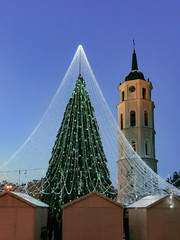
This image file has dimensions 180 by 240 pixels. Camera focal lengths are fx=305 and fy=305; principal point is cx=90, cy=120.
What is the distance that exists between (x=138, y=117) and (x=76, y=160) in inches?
992

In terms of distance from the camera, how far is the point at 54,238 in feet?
61.4

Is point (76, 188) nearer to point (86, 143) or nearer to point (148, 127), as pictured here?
point (86, 143)

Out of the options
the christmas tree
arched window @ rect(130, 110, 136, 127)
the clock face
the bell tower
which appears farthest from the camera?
the clock face

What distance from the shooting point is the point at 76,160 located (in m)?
21.2

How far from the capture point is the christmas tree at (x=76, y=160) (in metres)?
20.7

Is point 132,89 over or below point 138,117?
over

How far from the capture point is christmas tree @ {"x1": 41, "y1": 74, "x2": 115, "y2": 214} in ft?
67.9

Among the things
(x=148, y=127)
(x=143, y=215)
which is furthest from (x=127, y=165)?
(x=143, y=215)

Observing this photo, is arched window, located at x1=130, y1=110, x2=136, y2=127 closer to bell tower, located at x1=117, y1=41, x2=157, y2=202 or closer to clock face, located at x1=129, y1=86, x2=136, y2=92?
bell tower, located at x1=117, y1=41, x2=157, y2=202

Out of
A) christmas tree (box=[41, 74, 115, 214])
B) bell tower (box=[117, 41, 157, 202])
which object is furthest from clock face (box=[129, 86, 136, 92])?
christmas tree (box=[41, 74, 115, 214])

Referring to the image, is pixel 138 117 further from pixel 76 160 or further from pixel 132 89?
pixel 76 160

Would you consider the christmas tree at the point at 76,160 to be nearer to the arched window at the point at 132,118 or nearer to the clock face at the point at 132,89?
the arched window at the point at 132,118

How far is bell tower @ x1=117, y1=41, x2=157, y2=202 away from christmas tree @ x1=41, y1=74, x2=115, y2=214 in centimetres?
2101

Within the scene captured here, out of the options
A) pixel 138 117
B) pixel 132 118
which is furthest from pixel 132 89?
pixel 138 117
